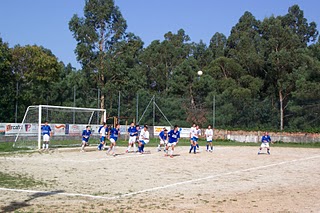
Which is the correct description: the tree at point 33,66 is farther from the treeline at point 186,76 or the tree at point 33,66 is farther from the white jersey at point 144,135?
the white jersey at point 144,135

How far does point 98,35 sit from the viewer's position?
60.0 meters

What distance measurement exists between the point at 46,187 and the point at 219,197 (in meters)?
5.16

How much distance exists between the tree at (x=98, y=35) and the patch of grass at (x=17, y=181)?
→ 142 ft

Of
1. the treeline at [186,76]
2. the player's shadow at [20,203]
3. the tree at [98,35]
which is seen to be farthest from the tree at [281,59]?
the player's shadow at [20,203]

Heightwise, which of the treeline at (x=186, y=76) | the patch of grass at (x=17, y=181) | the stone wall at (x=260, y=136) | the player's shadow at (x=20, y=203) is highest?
the treeline at (x=186, y=76)

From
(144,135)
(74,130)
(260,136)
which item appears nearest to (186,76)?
(260,136)

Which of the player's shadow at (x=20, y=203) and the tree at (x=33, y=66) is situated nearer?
the player's shadow at (x=20, y=203)

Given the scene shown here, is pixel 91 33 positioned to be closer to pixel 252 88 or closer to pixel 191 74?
pixel 191 74

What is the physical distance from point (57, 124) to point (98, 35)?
2801 cm

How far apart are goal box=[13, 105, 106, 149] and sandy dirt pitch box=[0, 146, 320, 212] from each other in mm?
10649

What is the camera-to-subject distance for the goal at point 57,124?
102 ft

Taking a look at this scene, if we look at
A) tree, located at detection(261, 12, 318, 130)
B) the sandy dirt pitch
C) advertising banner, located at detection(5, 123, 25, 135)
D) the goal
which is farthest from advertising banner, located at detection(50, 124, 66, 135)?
tree, located at detection(261, 12, 318, 130)

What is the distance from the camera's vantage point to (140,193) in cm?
1230

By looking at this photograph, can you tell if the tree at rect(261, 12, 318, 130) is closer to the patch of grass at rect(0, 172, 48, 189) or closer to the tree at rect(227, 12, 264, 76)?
the tree at rect(227, 12, 264, 76)
